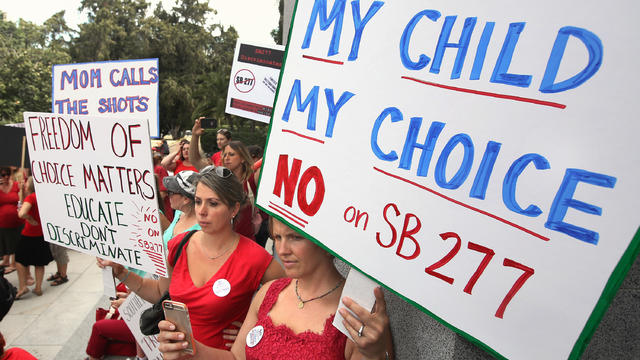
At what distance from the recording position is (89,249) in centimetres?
231

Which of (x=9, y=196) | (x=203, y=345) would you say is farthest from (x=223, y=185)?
(x=9, y=196)

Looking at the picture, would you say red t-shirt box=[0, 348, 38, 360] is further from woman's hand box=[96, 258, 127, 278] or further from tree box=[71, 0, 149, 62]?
tree box=[71, 0, 149, 62]

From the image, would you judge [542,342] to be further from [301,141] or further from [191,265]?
[191,265]

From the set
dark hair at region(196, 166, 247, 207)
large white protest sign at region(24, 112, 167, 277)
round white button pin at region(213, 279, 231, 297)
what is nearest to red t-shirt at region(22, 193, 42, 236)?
large white protest sign at region(24, 112, 167, 277)

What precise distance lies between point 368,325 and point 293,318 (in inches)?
22.3

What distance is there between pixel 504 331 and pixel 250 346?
1147 mm

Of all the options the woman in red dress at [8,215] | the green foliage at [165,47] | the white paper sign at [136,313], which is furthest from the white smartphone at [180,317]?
the green foliage at [165,47]

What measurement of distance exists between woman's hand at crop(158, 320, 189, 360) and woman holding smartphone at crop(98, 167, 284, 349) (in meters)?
0.58

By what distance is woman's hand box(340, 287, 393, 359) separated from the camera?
1182mm

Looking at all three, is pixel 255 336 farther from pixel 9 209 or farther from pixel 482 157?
pixel 9 209

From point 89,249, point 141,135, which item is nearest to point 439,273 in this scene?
point 141,135

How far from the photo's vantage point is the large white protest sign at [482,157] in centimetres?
67

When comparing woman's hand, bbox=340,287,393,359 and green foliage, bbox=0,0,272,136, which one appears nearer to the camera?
woman's hand, bbox=340,287,393,359

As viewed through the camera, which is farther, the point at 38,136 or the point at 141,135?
the point at 38,136
